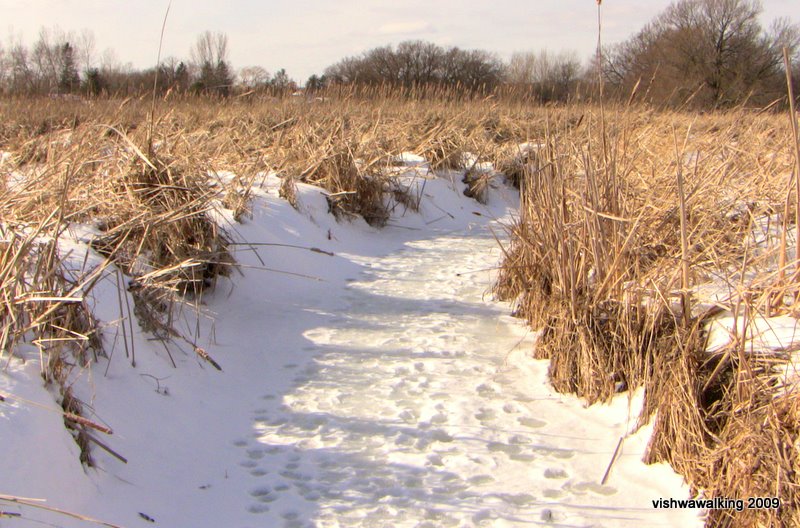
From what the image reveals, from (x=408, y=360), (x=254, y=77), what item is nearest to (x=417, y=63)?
(x=254, y=77)

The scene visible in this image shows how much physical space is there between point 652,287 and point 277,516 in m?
1.87

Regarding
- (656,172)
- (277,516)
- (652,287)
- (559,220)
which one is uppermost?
(656,172)

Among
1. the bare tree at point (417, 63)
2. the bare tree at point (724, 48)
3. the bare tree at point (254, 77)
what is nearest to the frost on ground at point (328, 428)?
the bare tree at point (254, 77)

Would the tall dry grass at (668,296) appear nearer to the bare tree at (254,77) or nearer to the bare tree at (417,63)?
the bare tree at (254,77)

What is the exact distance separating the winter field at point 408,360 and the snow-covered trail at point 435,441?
0.04 ft

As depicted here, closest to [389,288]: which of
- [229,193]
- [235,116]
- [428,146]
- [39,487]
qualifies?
[229,193]

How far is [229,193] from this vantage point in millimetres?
5281

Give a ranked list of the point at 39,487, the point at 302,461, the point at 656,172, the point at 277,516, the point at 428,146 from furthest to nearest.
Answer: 1. the point at 428,146
2. the point at 656,172
3. the point at 302,461
4. the point at 277,516
5. the point at 39,487

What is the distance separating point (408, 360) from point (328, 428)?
2.80 feet

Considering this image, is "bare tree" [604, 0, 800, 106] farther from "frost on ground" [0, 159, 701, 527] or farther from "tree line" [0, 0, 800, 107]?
"frost on ground" [0, 159, 701, 527]

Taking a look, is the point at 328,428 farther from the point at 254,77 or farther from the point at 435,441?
the point at 254,77

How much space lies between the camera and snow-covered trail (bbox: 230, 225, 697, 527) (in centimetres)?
240

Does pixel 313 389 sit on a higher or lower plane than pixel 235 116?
lower

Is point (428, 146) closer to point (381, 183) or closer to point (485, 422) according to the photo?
point (381, 183)
